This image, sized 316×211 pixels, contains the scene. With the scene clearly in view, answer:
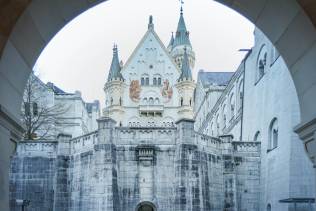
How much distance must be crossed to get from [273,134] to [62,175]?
13.2 meters

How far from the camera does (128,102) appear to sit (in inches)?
2785

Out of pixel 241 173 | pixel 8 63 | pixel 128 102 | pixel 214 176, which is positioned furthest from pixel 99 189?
pixel 128 102

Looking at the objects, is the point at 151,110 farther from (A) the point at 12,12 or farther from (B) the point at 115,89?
(A) the point at 12,12

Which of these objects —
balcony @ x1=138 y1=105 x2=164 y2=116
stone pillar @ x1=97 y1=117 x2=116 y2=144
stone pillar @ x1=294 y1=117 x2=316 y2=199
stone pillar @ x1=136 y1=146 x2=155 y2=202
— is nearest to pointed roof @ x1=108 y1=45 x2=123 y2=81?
balcony @ x1=138 y1=105 x2=164 y2=116

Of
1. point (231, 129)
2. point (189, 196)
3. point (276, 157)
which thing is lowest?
point (189, 196)

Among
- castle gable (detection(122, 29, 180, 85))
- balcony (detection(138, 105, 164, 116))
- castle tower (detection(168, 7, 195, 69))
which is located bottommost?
balcony (detection(138, 105, 164, 116))

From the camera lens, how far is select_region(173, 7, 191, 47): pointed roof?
309ft

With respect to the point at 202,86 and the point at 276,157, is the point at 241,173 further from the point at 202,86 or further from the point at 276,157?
the point at 202,86

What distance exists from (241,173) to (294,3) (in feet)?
82.2

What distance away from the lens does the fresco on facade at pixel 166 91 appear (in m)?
71.4

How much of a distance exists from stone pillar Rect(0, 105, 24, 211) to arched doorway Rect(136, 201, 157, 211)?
2140 centimetres

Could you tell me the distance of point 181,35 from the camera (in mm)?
95125

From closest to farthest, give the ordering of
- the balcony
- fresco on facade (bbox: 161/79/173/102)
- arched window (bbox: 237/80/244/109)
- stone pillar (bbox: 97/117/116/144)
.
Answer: stone pillar (bbox: 97/117/116/144) → arched window (bbox: 237/80/244/109) → the balcony → fresco on facade (bbox: 161/79/173/102)

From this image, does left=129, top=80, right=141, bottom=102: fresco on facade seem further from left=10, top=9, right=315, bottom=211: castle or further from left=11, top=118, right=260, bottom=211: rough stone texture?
left=11, top=118, right=260, bottom=211: rough stone texture
